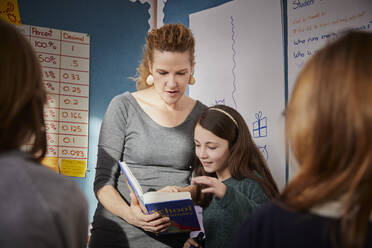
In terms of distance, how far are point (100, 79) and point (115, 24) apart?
43cm

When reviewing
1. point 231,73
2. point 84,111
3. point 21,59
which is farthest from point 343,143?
point 84,111

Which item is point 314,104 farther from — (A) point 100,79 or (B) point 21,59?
(A) point 100,79

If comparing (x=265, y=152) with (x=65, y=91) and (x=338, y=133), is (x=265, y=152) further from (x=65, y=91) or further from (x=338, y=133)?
(x=338, y=133)

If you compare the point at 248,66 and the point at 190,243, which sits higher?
the point at 248,66

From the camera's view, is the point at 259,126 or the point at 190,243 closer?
the point at 190,243

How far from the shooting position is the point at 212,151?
1668 millimetres

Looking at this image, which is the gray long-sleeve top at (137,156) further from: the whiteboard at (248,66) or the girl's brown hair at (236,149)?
the whiteboard at (248,66)

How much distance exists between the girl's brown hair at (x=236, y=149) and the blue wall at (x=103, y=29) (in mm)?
1197

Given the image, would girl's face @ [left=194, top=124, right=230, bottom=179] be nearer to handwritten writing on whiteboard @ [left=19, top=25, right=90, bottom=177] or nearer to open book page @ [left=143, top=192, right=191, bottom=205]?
open book page @ [left=143, top=192, right=191, bottom=205]

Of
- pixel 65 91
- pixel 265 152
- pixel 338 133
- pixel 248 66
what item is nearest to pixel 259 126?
pixel 265 152

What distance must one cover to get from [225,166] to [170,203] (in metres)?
0.36

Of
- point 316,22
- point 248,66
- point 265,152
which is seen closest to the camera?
point 316,22

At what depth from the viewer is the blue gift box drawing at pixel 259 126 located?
2.24m

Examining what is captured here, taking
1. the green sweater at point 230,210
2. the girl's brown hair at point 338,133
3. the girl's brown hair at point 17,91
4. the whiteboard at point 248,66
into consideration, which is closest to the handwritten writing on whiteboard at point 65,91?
the whiteboard at point 248,66
